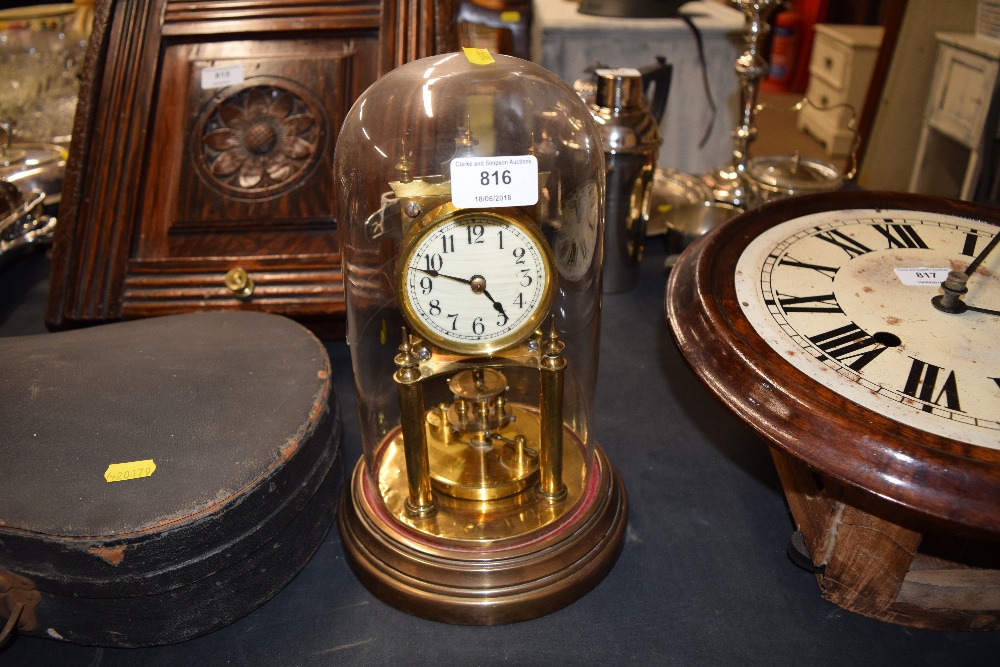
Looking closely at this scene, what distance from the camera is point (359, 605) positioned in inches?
37.9

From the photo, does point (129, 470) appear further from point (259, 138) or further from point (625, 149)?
point (625, 149)

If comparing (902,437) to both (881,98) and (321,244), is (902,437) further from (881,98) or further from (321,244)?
(881,98)

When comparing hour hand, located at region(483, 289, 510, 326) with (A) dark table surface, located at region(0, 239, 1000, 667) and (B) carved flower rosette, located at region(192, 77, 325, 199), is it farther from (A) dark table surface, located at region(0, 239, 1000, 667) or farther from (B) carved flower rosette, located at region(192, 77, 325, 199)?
(B) carved flower rosette, located at region(192, 77, 325, 199)

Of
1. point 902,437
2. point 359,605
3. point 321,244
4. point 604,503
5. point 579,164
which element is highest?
point 579,164

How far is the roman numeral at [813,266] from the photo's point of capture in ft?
3.22

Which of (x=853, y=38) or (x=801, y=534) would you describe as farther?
(x=853, y=38)

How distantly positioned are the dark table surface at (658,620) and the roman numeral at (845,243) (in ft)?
0.93

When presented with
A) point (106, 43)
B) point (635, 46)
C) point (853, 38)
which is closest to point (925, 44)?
point (853, 38)

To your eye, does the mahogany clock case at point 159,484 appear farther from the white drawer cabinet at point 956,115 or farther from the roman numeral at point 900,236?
the white drawer cabinet at point 956,115

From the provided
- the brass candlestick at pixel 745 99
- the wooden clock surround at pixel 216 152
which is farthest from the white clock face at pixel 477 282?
the brass candlestick at pixel 745 99

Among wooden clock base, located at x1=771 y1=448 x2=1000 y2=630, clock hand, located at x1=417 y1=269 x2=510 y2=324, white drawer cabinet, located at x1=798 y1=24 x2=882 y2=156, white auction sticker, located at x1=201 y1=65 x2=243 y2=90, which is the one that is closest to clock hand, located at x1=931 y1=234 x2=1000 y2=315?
wooden clock base, located at x1=771 y1=448 x2=1000 y2=630

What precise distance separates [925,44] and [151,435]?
3.02 metres

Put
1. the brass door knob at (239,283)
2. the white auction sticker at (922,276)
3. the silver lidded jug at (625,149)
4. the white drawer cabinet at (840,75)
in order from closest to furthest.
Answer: the white auction sticker at (922,276), the brass door knob at (239,283), the silver lidded jug at (625,149), the white drawer cabinet at (840,75)

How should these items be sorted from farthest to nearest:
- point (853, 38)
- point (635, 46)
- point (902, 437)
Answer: point (853, 38) → point (635, 46) → point (902, 437)
